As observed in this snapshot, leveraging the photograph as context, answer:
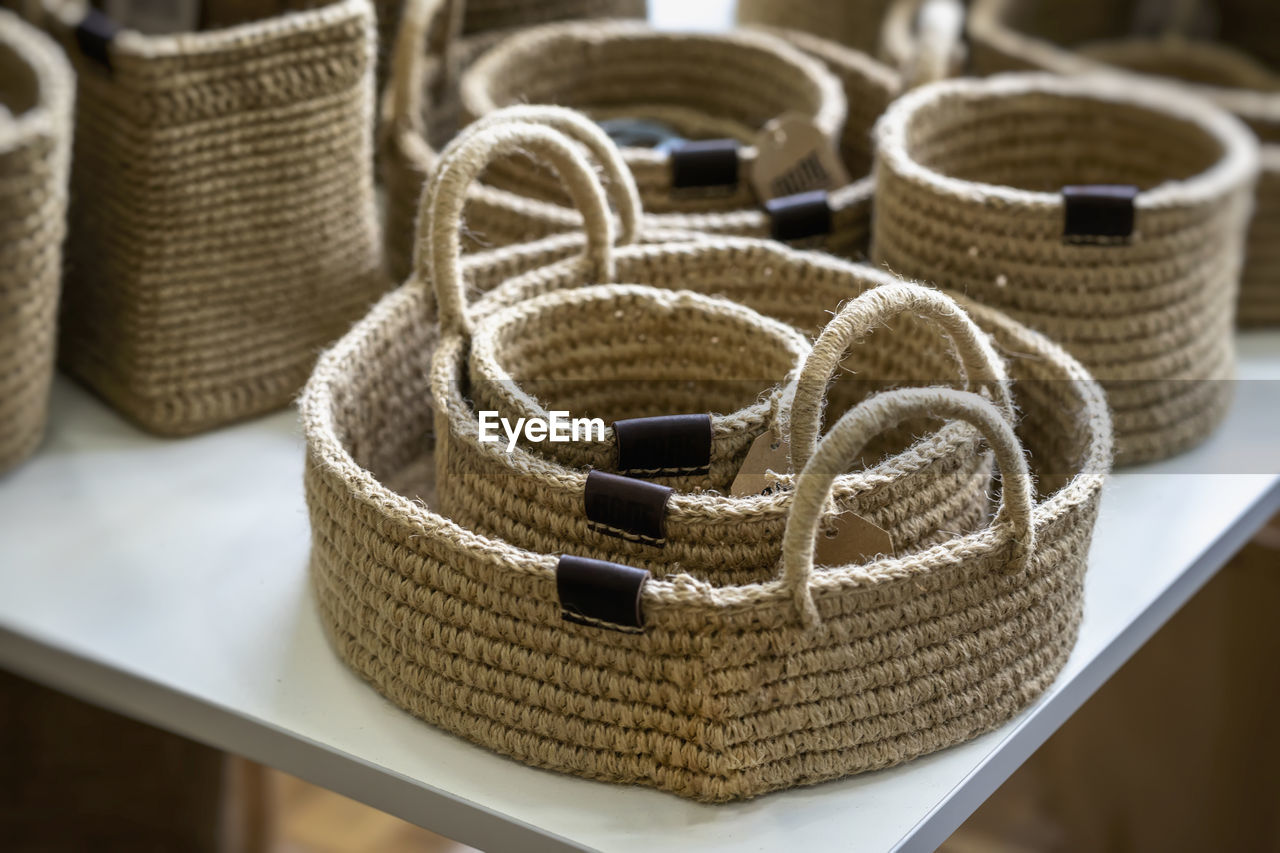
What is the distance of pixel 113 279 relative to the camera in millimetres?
959

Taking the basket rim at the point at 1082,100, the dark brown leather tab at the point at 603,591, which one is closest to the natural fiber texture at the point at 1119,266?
the basket rim at the point at 1082,100

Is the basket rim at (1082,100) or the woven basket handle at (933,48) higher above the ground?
the woven basket handle at (933,48)

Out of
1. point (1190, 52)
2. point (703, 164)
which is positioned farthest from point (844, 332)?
point (1190, 52)

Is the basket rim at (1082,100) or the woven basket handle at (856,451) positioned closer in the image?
the woven basket handle at (856,451)

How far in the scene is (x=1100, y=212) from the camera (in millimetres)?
850

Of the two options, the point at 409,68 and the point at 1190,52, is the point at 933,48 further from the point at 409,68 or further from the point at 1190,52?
the point at 1190,52

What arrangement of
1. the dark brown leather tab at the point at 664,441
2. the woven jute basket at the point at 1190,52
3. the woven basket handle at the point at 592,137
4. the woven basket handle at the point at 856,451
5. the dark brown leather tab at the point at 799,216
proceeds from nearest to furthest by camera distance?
1. the woven basket handle at the point at 856,451
2. the dark brown leather tab at the point at 664,441
3. the woven basket handle at the point at 592,137
4. the dark brown leather tab at the point at 799,216
5. the woven jute basket at the point at 1190,52

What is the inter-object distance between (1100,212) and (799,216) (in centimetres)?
21

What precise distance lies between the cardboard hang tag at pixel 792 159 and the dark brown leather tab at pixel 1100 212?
21 cm

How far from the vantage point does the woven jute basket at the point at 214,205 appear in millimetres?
905

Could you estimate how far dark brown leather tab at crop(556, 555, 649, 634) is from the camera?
615mm

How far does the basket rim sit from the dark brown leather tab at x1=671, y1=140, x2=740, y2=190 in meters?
0.11

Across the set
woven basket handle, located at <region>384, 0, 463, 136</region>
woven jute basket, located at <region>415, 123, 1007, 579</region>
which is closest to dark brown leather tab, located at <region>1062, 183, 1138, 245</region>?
woven jute basket, located at <region>415, 123, 1007, 579</region>

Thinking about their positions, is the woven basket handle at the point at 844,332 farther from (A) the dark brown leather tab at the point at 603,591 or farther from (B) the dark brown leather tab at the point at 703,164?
(B) the dark brown leather tab at the point at 703,164
